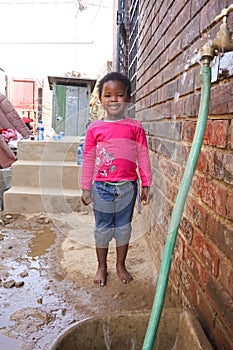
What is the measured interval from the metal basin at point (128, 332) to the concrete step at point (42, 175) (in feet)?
9.86

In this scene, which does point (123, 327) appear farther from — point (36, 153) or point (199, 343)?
point (36, 153)

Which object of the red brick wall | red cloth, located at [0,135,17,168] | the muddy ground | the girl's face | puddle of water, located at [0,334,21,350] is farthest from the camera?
red cloth, located at [0,135,17,168]

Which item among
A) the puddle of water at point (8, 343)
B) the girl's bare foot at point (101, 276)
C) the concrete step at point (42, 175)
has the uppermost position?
the concrete step at point (42, 175)

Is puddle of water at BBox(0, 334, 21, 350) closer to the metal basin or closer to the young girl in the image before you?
the metal basin

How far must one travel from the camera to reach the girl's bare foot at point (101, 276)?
6.96 feet

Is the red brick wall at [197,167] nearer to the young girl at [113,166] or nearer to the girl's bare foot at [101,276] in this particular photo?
the young girl at [113,166]

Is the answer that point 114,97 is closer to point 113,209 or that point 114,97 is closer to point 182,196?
point 113,209

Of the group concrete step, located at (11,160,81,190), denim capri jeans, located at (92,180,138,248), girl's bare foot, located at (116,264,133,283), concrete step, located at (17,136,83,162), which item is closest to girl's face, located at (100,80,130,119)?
denim capri jeans, located at (92,180,138,248)

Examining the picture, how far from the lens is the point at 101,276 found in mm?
2156

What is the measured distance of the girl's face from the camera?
2006 millimetres

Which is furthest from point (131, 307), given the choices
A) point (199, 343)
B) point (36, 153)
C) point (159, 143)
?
point (36, 153)

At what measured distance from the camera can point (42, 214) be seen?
387cm

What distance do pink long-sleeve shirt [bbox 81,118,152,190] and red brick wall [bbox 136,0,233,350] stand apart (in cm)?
17

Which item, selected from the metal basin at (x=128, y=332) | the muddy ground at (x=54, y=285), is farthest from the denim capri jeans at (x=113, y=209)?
the metal basin at (x=128, y=332)
